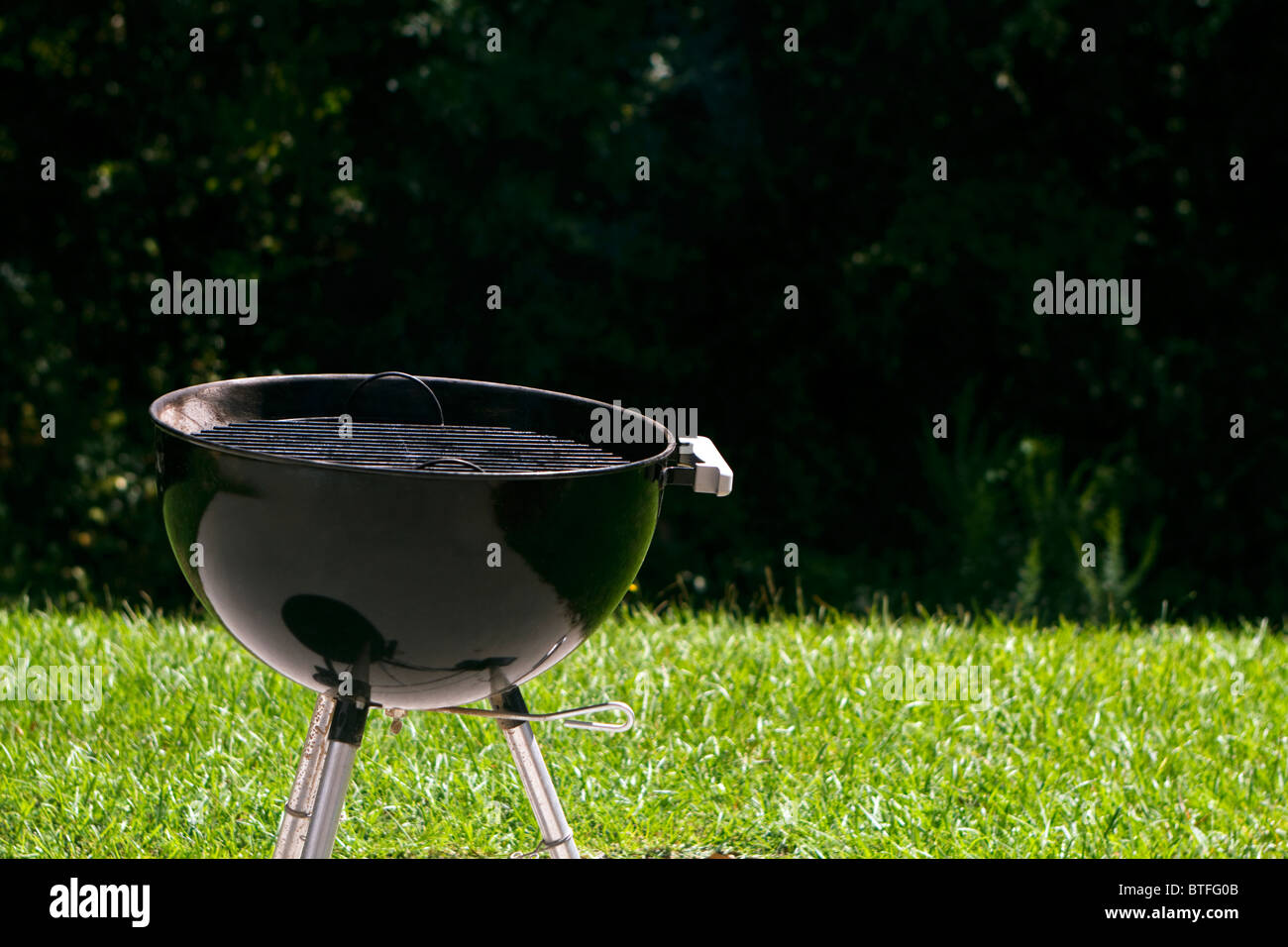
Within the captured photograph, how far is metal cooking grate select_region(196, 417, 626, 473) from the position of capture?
86.4 inches

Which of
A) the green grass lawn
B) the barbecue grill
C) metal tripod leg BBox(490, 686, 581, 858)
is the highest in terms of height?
the barbecue grill

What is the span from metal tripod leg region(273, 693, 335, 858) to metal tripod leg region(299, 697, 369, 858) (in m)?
0.08

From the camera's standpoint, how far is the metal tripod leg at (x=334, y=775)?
202 cm

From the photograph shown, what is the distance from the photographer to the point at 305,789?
2.17 m

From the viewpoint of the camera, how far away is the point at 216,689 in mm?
3414

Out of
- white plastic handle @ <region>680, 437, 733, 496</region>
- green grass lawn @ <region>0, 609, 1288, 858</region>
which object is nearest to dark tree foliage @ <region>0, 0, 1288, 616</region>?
green grass lawn @ <region>0, 609, 1288, 858</region>

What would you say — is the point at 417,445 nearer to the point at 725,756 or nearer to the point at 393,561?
the point at 393,561

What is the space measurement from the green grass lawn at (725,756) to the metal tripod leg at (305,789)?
0.64 m

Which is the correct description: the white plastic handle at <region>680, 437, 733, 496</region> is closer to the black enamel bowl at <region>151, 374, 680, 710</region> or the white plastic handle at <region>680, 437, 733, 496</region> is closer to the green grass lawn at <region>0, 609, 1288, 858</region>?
the black enamel bowl at <region>151, 374, 680, 710</region>

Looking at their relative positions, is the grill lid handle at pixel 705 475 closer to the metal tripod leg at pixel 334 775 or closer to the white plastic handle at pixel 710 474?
the white plastic handle at pixel 710 474

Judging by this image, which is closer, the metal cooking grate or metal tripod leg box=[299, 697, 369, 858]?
metal tripod leg box=[299, 697, 369, 858]

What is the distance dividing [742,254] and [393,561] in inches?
162
